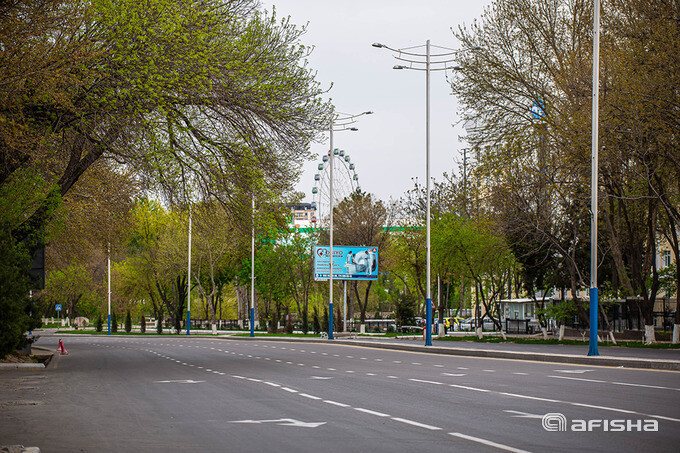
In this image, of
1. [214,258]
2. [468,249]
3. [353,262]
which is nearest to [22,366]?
[468,249]

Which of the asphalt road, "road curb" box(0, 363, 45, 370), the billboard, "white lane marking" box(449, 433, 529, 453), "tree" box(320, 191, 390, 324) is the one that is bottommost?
"road curb" box(0, 363, 45, 370)

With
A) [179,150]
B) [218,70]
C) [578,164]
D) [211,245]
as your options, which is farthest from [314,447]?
[211,245]

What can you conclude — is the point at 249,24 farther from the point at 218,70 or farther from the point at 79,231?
the point at 79,231

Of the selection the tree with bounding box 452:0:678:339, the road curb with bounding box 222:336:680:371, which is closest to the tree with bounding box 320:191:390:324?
the tree with bounding box 452:0:678:339

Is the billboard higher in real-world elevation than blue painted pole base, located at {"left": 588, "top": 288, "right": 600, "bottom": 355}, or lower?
higher

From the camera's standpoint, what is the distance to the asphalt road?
8.90 metres

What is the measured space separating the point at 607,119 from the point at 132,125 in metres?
17.7

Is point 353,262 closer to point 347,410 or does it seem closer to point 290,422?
point 347,410

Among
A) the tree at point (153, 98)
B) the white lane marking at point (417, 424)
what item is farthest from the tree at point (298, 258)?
the white lane marking at point (417, 424)

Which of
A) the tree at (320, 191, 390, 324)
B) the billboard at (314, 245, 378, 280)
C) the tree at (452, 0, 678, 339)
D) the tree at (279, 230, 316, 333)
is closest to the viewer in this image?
the tree at (452, 0, 678, 339)

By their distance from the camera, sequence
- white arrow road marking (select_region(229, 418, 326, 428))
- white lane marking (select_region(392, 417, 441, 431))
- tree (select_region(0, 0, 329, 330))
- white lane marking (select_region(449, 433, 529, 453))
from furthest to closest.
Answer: tree (select_region(0, 0, 329, 330)) → white arrow road marking (select_region(229, 418, 326, 428)) → white lane marking (select_region(392, 417, 441, 431)) → white lane marking (select_region(449, 433, 529, 453))

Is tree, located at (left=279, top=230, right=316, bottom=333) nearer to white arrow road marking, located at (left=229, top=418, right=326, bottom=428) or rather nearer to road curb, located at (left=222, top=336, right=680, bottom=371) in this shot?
road curb, located at (left=222, top=336, right=680, bottom=371)

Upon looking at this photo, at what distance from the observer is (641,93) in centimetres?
2870

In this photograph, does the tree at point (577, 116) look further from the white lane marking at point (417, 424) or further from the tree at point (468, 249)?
the white lane marking at point (417, 424)
